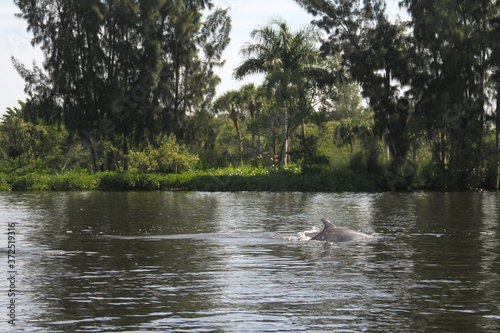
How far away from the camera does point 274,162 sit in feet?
180

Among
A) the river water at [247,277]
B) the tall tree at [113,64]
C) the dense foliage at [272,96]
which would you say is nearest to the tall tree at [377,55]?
the dense foliage at [272,96]

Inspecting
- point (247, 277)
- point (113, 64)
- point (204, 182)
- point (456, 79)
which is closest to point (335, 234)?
point (247, 277)

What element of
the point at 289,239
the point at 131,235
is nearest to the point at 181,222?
the point at 131,235

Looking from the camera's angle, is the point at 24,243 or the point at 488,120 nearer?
the point at 24,243

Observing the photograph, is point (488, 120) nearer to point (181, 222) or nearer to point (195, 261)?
point (181, 222)

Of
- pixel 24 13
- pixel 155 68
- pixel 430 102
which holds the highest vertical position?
pixel 24 13

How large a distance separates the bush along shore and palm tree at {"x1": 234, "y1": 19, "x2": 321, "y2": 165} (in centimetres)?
426

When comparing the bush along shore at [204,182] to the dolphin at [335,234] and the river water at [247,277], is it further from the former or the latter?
the dolphin at [335,234]

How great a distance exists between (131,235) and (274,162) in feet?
116

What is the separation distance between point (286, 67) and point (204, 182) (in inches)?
489

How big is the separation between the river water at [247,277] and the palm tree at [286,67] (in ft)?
101

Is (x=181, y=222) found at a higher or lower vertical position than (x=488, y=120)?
lower

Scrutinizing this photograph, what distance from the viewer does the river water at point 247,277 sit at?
353 inches

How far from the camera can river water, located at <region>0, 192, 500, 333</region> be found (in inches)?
353
